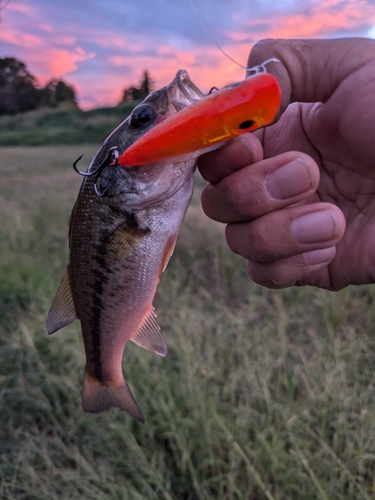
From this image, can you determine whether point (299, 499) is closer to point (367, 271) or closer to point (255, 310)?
point (367, 271)

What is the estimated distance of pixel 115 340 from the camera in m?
1.72

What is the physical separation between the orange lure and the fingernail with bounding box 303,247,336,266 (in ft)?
A: 2.94

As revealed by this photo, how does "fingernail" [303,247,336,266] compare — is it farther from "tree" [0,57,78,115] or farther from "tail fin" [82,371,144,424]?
"tree" [0,57,78,115]

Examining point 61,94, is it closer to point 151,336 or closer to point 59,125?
point 59,125

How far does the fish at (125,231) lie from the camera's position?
130 cm

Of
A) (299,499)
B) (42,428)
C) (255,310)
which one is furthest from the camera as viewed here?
(255,310)

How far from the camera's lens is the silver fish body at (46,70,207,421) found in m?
1.33

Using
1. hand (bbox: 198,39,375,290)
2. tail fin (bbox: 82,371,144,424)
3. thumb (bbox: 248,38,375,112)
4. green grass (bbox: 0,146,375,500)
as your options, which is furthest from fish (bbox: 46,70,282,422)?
green grass (bbox: 0,146,375,500)

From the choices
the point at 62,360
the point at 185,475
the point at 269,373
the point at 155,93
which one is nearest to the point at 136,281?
the point at 155,93

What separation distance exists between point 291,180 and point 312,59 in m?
0.52

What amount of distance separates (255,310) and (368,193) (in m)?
2.68

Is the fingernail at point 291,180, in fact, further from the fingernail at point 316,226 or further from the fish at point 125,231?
the fish at point 125,231

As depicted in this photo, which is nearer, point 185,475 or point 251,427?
point 185,475

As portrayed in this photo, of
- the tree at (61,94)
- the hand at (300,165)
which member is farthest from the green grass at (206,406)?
the tree at (61,94)
